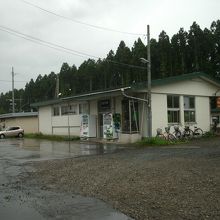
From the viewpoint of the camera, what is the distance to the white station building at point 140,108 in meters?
25.5

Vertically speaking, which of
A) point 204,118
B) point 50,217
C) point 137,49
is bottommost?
point 50,217

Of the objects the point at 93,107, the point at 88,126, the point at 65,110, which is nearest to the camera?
the point at 88,126

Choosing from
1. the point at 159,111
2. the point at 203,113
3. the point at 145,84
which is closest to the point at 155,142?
the point at 159,111

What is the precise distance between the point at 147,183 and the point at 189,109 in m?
19.3

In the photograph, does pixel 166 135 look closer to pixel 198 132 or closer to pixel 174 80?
pixel 174 80

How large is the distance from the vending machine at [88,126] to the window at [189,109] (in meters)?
6.81

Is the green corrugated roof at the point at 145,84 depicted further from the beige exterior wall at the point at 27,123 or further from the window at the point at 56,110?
the beige exterior wall at the point at 27,123

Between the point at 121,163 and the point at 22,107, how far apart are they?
334 feet

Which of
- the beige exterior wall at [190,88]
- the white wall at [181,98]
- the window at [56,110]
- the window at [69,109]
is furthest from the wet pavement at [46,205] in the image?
the window at [56,110]

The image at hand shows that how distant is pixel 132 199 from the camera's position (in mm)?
8062

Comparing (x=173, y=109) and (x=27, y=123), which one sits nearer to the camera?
(x=173, y=109)

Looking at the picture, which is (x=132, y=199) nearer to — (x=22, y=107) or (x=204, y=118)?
(x=204, y=118)

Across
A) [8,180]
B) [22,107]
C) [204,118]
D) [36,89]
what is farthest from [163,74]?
[22,107]

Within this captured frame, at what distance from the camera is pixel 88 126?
29.3 m
